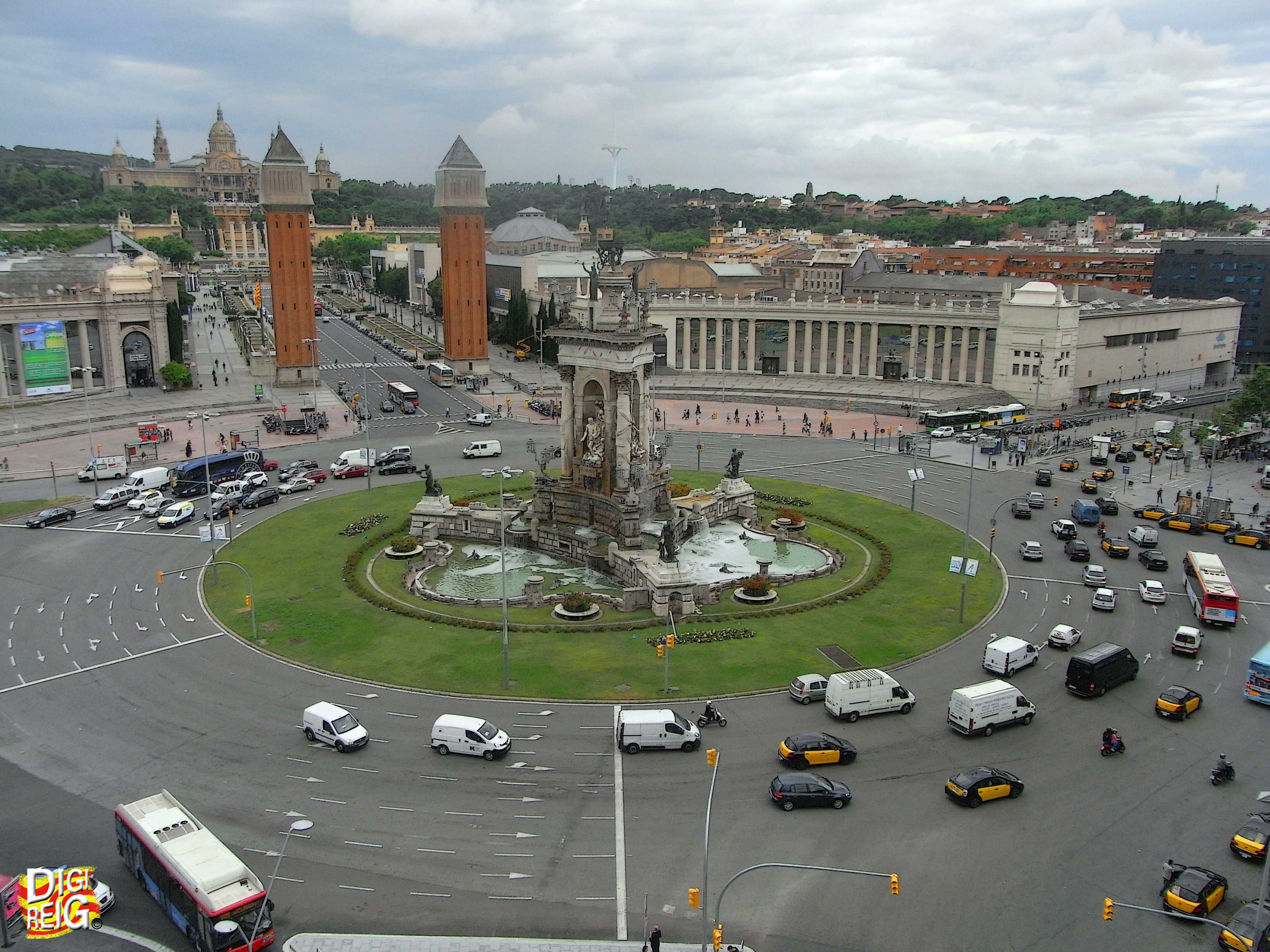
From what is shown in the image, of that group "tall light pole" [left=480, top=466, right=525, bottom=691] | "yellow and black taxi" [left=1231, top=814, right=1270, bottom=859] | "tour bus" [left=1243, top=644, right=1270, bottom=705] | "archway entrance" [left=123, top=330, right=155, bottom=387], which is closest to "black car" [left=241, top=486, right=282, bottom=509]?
"tall light pole" [left=480, top=466, right=525, bottom=691]

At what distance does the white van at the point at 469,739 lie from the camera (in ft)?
123

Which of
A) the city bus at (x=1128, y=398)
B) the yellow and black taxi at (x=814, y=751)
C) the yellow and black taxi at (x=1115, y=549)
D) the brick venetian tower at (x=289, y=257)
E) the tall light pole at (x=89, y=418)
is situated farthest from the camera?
the brick venetian tower at (x=289, y=257)

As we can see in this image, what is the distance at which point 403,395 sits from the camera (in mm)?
117438

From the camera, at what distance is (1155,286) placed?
548 feet

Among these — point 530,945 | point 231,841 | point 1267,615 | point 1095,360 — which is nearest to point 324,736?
point 231,841

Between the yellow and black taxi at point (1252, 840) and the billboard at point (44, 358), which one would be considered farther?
the billboard at point (44, 358)

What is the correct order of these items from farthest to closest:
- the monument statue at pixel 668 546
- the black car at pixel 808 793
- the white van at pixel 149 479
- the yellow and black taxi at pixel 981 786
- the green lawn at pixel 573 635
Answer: the white van at pixel 149 479, the monument statue at pixel 668 546, the green lawn at pixel 573 635, the yellow and black taxi at pixel 981 786, the black car at pixel 808 793

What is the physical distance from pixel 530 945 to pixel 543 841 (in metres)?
5.00

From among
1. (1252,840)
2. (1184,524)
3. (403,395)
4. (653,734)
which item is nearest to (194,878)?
(653,734)

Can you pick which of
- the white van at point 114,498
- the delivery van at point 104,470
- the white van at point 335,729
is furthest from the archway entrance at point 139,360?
the white van at point 335,729

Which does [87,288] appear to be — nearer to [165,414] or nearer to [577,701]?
[165,414]

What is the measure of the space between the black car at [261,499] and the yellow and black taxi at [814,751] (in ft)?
166

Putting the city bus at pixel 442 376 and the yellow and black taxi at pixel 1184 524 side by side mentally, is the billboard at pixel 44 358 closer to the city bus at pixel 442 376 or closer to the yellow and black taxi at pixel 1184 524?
the city bus at pixel 442 376

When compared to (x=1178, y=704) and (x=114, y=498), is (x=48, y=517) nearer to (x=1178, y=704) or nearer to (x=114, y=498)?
(x=114, y=498)
